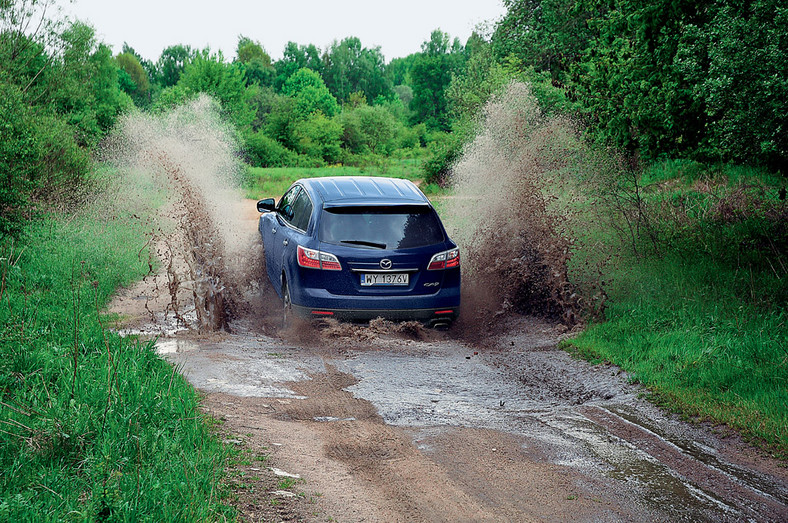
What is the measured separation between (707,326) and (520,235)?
11.3ft

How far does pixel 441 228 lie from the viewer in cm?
917

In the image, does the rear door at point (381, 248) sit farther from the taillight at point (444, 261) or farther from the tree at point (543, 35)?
the tree at point (543, 35)

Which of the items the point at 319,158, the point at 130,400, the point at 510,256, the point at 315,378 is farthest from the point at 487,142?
the point at 319,158

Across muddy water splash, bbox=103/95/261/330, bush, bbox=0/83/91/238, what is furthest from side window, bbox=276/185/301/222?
bush, bbox=0/83/91/238

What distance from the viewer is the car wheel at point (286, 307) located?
9083 mm

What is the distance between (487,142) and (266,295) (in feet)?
36.2

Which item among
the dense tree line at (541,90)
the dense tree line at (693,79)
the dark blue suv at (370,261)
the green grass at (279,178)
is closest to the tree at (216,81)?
the dense tree line at (541,90)

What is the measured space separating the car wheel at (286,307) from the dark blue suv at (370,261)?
0.04 ft

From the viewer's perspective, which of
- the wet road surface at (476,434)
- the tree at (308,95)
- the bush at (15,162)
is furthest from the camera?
the tree at (308,95)

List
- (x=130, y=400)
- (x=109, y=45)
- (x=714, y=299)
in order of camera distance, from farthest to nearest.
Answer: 1. (x=109, y=45)
2. (x=714, y=299)
3. (x=130, y=400)

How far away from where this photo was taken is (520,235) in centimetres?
1124

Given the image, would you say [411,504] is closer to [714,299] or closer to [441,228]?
[441,228]

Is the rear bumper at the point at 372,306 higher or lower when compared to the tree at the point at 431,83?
lower

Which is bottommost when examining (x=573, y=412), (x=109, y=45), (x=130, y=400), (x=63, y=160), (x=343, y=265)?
(x=573, y=412)
